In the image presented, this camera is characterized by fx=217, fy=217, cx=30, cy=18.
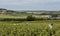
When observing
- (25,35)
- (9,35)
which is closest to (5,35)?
(9,35)

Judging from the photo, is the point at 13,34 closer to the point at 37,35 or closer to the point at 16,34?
the point at 16,34

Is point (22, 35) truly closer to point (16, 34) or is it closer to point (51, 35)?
point (16, 34)

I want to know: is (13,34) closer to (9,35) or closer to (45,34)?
(9,35)

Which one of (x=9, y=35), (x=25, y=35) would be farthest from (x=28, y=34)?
(x=9, y=35)

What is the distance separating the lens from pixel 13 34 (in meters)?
19.9

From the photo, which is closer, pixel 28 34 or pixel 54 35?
pixel 54 35

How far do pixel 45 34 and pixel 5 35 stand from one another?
11.9ft

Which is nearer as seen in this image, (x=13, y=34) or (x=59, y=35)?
(x=59, y=35)

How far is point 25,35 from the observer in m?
19.4

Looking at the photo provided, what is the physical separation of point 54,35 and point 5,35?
4.49 m

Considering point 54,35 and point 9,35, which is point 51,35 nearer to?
point 54,35

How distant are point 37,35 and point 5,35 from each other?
114 inches

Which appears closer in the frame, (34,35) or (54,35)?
(54,35)

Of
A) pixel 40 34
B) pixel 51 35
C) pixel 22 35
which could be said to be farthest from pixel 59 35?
pixel 22 35
